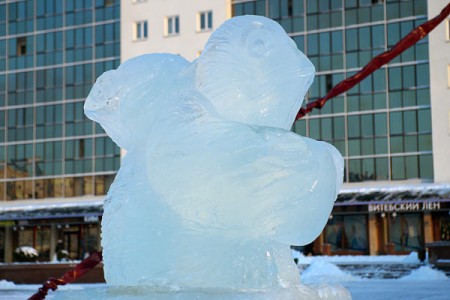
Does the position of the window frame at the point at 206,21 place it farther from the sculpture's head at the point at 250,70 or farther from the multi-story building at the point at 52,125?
the sculpture's head at the point at 250,70

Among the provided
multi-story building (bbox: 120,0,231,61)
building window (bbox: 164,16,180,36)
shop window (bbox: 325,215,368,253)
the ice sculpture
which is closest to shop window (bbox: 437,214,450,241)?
shop window (bbox: 325,215,368,253)

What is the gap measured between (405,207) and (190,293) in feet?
114

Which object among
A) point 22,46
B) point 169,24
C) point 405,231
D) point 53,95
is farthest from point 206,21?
point 405,231

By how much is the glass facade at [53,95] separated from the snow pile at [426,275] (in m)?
23.4

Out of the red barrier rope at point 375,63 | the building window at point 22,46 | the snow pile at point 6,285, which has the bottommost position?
the snow pile at point 6,285

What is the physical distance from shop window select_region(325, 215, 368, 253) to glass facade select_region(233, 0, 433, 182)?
2328 mm

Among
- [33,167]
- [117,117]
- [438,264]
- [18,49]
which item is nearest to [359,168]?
[438,264]

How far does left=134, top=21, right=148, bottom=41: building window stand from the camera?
4469 centimetres

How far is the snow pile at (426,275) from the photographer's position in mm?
23203

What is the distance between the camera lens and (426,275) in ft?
77.4

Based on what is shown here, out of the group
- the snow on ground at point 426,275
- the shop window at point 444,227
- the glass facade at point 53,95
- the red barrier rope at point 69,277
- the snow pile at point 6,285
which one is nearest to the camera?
the red barrier rope at point 69,277

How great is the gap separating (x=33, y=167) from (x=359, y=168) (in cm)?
2013

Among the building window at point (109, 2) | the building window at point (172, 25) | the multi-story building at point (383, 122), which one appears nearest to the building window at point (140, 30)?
the building window at point (172, 25)

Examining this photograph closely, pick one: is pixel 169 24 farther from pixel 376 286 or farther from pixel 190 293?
pixel 190 293
